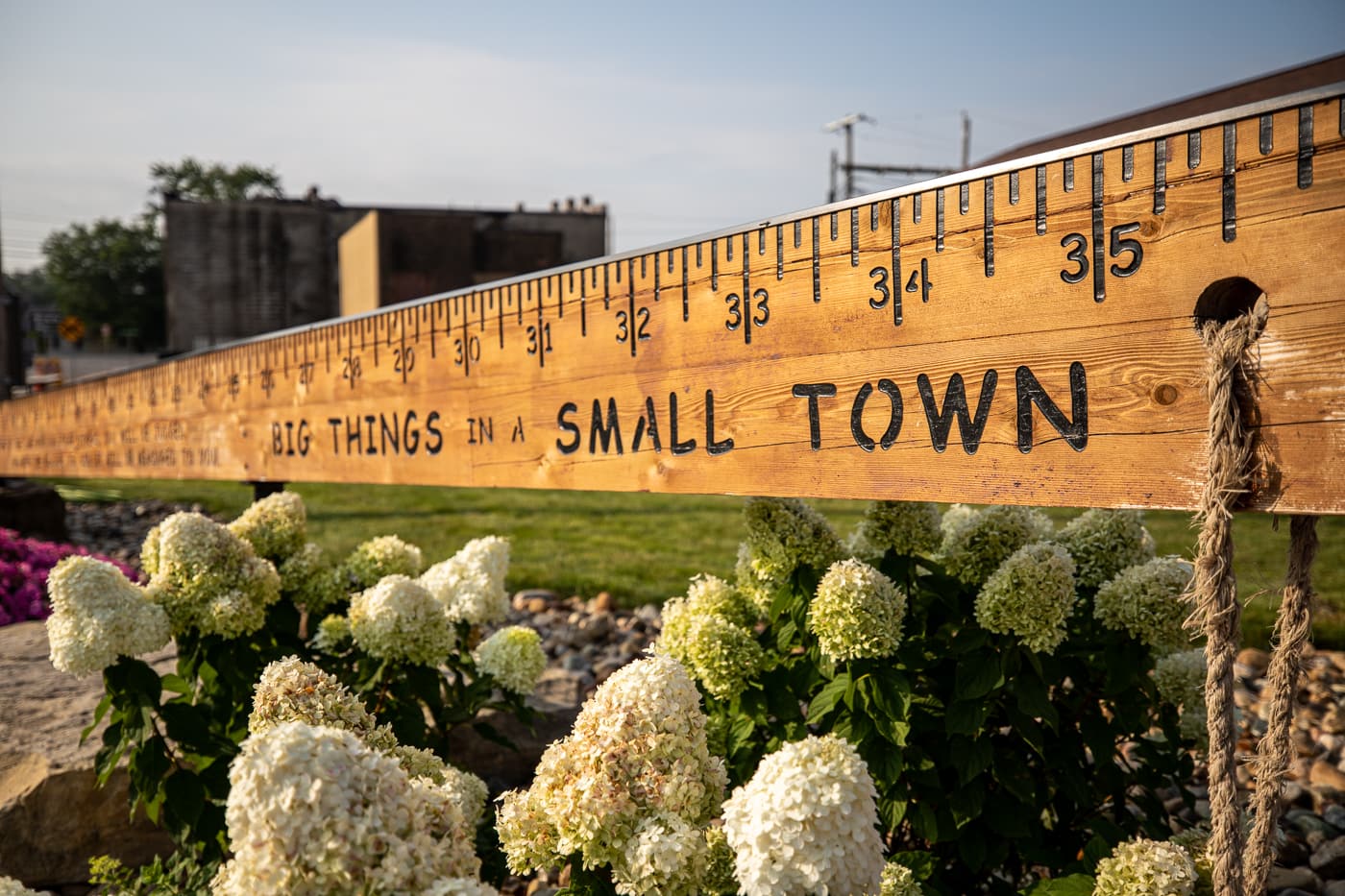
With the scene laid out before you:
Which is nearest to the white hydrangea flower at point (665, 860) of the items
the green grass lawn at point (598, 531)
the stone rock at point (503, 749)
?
the stone rock at point (503, 749)

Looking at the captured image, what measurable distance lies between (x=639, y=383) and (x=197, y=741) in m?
1.42

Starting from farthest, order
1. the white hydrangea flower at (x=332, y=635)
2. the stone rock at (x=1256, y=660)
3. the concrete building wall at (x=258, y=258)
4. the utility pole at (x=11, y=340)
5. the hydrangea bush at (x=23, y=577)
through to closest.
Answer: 1. the concrete building wall at (x=258, y=258)
2. the utility pole at (x=11, y=340)
3. the hydrangea bush at (x=23, y=577)
4. the stone rock at (x=1256, y=660)
5. the white hydrangea flower at (x=332, y=635)

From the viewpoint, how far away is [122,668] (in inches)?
89.3

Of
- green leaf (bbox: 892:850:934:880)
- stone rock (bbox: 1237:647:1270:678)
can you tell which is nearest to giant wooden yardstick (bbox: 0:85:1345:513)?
green leaf (bbox: 892:850:934:880)

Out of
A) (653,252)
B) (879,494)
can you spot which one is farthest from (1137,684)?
(653,252)

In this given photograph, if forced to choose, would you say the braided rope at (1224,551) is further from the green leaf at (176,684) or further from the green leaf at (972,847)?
the green leaf at (176,684)

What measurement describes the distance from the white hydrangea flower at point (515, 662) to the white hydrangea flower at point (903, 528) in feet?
3.26

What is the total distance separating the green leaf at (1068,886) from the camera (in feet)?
5.29

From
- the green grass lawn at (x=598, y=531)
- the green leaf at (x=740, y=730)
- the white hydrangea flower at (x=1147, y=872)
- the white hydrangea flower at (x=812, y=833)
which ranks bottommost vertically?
the green grass lawn at (x=598, y=531)

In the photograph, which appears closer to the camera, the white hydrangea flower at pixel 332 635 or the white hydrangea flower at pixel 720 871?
the white hydrangea flower at pixel 720 871

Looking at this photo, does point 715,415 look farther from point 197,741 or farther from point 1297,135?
point 197,741

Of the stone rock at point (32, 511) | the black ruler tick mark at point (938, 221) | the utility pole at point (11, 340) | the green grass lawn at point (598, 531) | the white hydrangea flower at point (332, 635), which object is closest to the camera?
the black ruler tick mark at point (938, 221)

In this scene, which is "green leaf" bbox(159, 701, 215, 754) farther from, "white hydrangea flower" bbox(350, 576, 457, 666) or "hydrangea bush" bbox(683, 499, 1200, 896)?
"hydrangea bush" bbox(683, 499, 1200, 896)

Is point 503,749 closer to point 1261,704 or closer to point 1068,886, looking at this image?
point 1068,886
